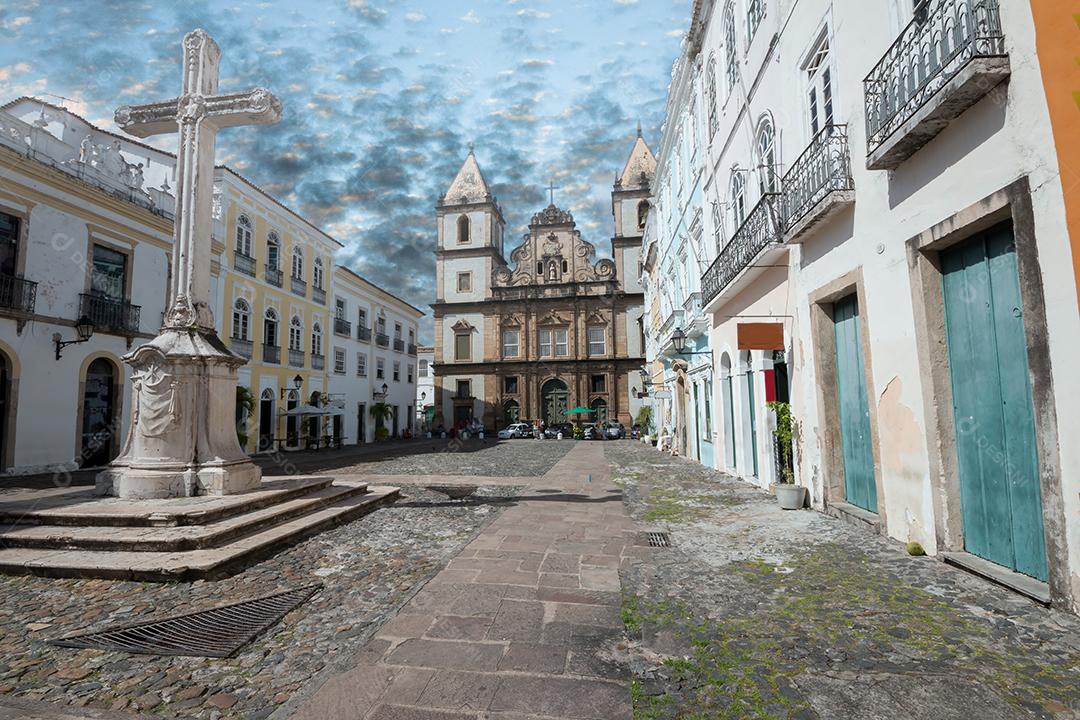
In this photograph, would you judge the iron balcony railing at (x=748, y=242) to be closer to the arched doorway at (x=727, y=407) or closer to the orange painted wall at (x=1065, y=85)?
the arched doorway at (x=727, y=407)

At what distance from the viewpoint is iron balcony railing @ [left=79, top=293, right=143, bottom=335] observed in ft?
47.9

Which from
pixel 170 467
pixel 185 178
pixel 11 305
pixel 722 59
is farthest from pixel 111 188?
pixel 722 59

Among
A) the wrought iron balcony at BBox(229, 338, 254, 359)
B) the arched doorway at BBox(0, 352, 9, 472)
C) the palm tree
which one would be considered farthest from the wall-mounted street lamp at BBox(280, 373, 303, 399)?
the arched doorway at BBox(0, 352, 9, 472)

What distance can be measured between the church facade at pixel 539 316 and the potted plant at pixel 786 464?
29.1 meters

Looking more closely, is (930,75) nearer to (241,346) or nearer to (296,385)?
(241,346)

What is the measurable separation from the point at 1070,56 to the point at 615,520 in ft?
19.5

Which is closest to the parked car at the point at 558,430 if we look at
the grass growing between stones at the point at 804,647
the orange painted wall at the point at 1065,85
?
the grass growing between stones at the point at 804,647

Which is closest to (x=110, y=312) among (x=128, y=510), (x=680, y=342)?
(x=128, y=510)

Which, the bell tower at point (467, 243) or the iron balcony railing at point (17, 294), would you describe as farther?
the bell tower at point (467, 243)

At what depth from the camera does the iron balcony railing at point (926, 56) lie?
3949mm

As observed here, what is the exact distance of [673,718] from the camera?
2484 mm

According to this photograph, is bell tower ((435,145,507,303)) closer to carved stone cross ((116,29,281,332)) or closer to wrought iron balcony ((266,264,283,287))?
wrought iron balcony ((266,264,283,287))

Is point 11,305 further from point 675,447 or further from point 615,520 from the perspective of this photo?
point 675,447

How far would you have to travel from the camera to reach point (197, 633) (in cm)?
351
